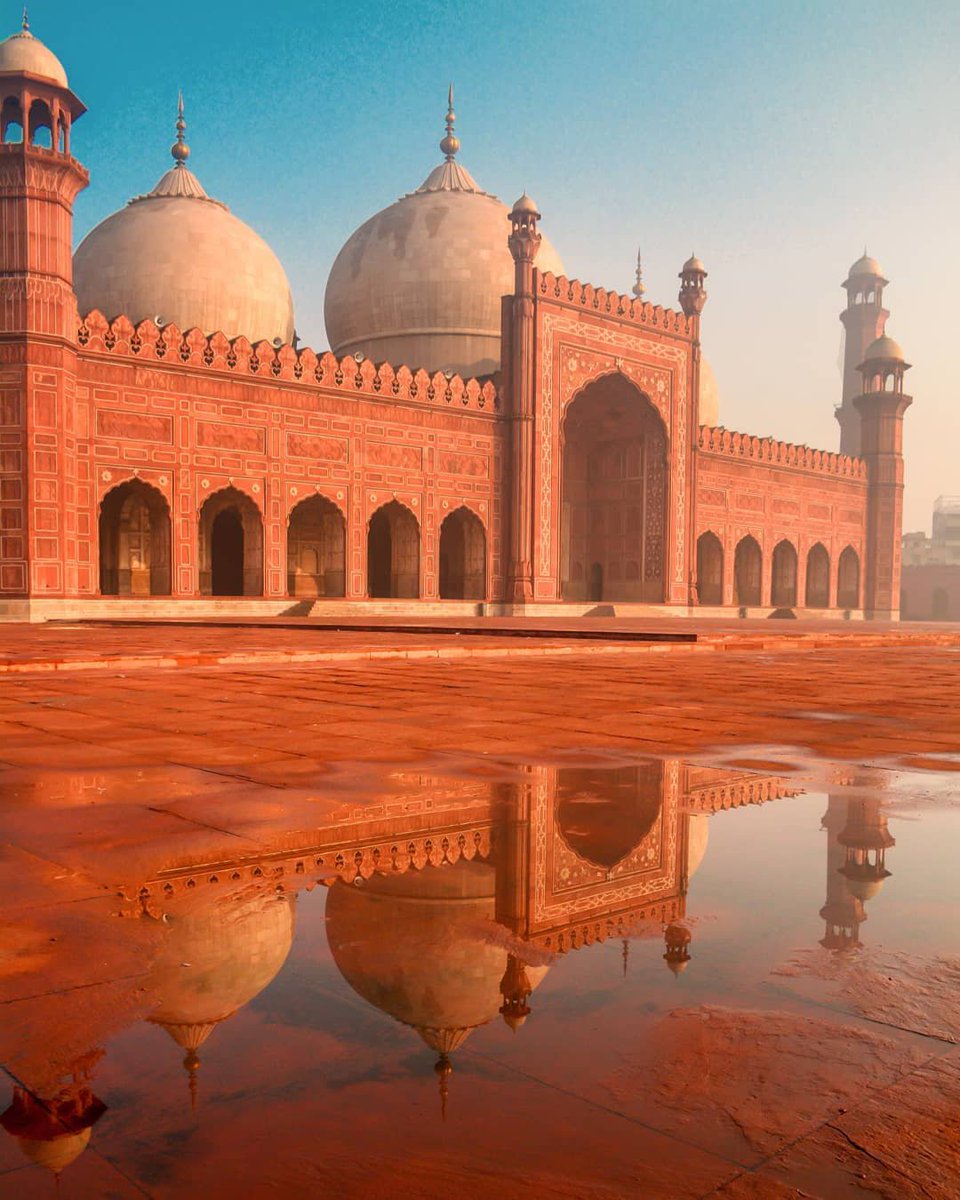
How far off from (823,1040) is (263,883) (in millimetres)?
700

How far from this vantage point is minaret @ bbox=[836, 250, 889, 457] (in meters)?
39.8

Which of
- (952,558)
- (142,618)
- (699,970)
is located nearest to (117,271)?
(142,618)

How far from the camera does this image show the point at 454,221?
21109mm

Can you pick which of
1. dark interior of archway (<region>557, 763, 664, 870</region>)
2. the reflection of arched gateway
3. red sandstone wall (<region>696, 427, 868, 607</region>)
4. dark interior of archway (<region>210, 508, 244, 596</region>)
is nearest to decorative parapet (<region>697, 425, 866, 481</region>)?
red sandstone wall (<region>696, 427, 868, 607</region>)

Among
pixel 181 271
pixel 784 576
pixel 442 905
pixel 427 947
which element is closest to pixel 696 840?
pixel 442 905

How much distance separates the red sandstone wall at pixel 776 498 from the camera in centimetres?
2202

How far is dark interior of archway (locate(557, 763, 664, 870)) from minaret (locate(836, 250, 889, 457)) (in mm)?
40410

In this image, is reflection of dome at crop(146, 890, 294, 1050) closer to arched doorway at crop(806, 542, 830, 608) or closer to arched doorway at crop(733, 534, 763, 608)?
arched doorway at crop(733, 534, 763, 608)

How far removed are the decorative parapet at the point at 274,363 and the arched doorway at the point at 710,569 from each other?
692cm

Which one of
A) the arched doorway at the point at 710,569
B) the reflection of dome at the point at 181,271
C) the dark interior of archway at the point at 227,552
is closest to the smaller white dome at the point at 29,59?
the reflection of dome at the point at 181,271

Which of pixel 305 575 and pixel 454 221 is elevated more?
pixel 454 221

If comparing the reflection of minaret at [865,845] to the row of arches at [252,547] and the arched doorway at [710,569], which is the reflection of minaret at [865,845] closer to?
the row of arches at [252,547]

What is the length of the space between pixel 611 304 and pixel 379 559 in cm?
653

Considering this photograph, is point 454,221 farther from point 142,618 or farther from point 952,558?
point 952,558
